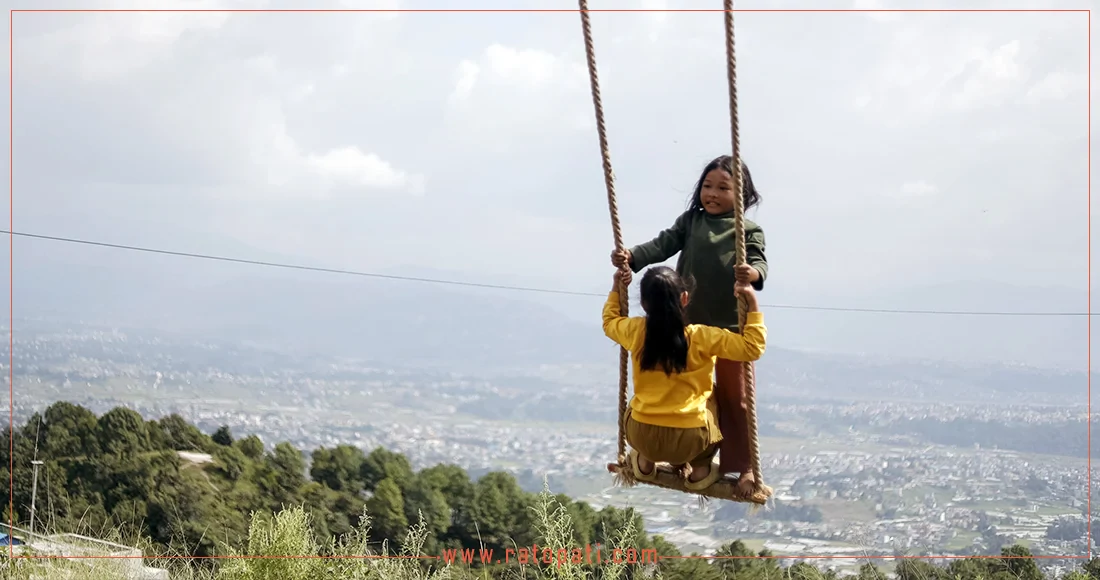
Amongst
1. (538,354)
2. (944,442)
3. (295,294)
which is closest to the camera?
(944,442)

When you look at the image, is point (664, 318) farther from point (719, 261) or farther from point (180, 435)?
point (180, 435)

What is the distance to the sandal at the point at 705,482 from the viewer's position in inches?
115

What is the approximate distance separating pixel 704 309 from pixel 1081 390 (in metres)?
22.4

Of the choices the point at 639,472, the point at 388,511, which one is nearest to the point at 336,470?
the point at 388,511

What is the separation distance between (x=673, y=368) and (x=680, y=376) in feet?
0.14

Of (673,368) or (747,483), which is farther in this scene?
(747,483)

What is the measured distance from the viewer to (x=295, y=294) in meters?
32.1

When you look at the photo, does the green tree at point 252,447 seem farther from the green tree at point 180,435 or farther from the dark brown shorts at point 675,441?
the dark brown shorts at point 675,441

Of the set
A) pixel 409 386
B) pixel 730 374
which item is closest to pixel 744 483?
pixel 730 374

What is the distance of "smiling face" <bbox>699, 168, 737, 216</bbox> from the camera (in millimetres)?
2912

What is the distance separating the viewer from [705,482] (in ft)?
9.64

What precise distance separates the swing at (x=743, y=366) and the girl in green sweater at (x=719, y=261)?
0.04 meters

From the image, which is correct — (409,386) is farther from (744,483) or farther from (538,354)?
(744,483)

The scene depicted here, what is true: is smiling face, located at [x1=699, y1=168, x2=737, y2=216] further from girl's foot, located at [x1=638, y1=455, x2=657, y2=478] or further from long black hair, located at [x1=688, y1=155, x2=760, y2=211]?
girl's foot, located at [x1=638, y1=455, x2=657, y2=478]
